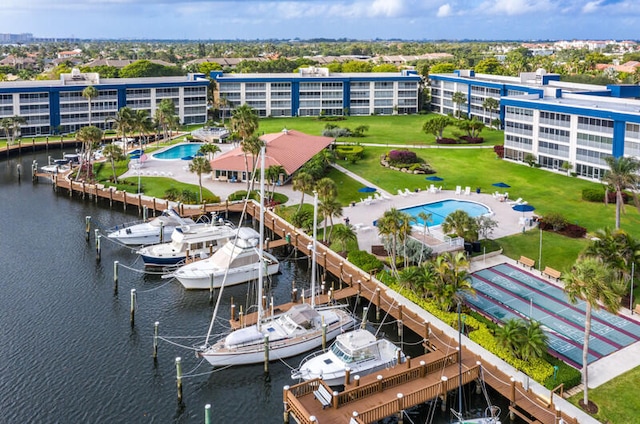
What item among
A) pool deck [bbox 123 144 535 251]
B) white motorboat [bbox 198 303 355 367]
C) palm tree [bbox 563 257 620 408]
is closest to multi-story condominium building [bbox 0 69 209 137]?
pool deck [bbox 123 144 535 251]

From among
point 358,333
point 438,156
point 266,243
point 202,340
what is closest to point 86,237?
point 266,243

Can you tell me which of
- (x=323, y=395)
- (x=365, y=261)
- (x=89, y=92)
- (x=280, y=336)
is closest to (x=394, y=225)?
(x=365, y=261)

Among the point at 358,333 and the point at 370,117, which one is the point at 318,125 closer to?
the point at 370,117

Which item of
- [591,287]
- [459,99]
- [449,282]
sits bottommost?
[449,282]

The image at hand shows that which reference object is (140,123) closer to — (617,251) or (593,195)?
(593,195)

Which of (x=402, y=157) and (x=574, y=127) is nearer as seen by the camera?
(x=574, y=127)

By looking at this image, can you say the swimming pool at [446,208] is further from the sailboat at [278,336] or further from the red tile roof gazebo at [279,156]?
the sailboat at [278,336]

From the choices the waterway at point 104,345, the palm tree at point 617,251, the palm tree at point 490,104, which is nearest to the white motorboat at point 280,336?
the waterway at point 104,345
